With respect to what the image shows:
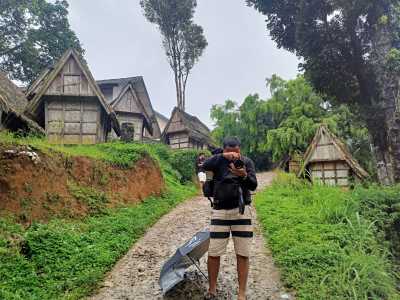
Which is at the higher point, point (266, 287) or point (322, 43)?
point (322, 43)

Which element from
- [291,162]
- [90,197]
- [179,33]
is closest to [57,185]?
[90,197]

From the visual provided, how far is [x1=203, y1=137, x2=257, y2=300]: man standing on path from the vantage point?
13.6ft

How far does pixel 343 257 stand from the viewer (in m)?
5.37

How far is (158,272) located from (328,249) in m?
2.98

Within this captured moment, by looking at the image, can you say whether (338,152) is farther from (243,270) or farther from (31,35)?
(31,35)

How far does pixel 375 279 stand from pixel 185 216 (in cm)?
609

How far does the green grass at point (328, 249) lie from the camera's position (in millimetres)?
4707

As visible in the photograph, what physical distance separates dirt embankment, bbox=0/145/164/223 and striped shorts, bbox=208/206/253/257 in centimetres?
460

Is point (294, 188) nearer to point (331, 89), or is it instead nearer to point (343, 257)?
point (331, 89)

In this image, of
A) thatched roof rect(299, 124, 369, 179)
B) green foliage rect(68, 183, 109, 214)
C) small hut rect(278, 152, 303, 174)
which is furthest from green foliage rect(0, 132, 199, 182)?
small hut rect(278, 152, 303, 174)

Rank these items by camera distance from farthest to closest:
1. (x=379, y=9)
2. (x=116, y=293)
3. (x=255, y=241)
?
(x=379, y=9) → (x=255, y=241) → (x=116, y=293)

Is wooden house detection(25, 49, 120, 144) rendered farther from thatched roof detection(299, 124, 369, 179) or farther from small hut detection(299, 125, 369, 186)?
small hut detection(299, 125, 369, 186)

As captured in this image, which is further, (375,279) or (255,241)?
(255,241)

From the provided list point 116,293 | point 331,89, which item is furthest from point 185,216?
point 331,89
